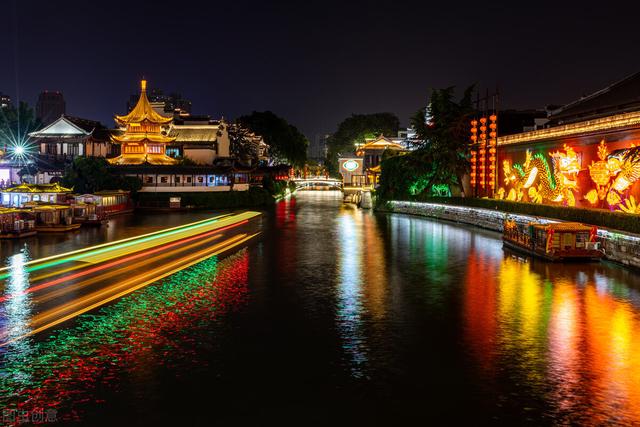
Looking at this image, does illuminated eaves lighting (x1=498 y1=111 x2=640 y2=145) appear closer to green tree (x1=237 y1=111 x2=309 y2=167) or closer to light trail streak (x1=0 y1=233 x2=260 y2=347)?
light trail streak (x1=0 y1=233 x2=260 y2=347)

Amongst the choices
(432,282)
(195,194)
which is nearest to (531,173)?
(432,282)

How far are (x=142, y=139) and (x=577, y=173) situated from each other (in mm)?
51141

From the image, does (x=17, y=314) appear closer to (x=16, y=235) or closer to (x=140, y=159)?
(x=16, y=235)

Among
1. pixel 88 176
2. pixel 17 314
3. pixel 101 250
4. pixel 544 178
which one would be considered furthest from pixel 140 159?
pixel 17 314

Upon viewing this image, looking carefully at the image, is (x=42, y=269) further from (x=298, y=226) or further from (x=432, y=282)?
(x=298, y=226)

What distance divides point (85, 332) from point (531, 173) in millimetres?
30273

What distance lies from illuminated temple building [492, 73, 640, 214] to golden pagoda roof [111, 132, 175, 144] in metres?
41.9

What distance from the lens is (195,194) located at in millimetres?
64875

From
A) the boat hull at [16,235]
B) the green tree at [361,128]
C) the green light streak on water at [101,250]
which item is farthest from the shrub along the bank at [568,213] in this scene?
the green tree at [361,128]

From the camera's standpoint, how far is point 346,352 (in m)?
11.7

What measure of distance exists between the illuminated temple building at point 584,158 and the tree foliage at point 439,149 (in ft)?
27.3

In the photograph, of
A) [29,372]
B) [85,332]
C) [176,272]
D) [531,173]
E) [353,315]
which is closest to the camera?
[29,372]

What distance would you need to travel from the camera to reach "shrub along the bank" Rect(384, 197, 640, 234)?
74.9 feet

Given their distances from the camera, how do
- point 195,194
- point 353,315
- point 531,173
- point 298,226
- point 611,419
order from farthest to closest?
1. point 195,194
2. point 298,226
3. point 531,173
4. point 353,315
5. point 611,419
